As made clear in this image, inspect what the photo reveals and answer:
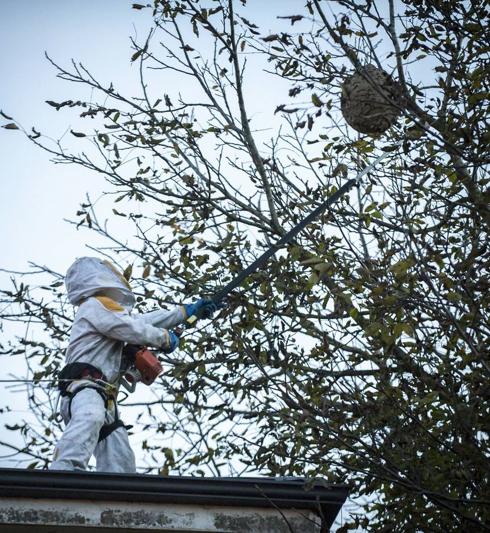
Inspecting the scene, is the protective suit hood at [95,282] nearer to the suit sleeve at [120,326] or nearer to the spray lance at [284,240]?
the suit sleeve at [120,326]

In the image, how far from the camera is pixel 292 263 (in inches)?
365

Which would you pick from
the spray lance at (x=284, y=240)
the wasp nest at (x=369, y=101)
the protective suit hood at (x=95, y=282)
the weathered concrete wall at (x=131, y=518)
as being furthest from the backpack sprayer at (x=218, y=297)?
the weathered concrete wall at (x=131, y=518)

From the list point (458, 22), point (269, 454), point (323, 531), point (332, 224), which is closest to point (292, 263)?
→ point (332, 224)

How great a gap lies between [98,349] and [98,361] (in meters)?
0.10

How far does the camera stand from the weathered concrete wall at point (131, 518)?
5555mm

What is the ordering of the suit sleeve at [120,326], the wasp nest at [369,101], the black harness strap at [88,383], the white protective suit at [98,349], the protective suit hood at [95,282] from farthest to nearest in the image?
the wasp nest at [369,101] < the protective suit hood at [95,282] < the suit sleeve at [120,326] < the black harness strap at [88,383] < the white protective suit at [98,349]

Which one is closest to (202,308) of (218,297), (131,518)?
(218,297)

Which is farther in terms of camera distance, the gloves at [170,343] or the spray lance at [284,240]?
the spray lance at [284,240]

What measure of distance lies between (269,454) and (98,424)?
87.1 inches

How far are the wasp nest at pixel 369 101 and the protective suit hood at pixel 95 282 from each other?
2608 mm

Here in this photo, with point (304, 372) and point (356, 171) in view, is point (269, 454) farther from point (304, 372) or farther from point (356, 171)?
point (356, 171)

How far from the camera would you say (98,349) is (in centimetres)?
758

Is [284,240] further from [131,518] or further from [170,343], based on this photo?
[131,518]

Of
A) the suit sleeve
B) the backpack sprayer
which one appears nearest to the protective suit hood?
the suit sleeve
